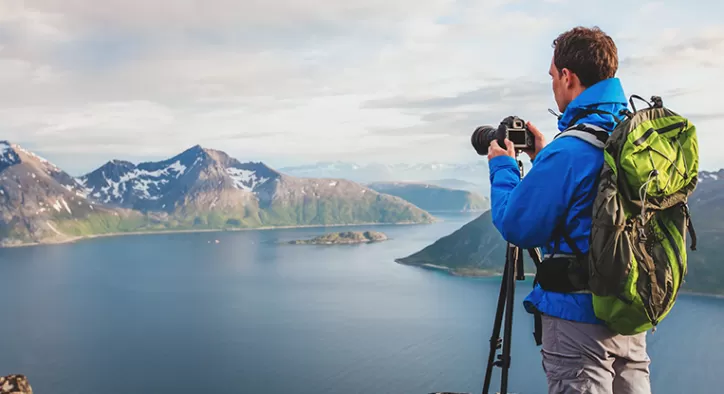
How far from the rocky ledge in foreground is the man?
185 ft

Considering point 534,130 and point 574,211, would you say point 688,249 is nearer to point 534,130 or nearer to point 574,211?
point 534,130

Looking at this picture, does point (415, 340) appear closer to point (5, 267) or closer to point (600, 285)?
point (600, 285)

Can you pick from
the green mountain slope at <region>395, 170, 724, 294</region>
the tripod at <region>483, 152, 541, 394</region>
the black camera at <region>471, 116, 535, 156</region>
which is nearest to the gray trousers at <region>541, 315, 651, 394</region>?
the tripod at <region>483, 152, 541, 394</region>

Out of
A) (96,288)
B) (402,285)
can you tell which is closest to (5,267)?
(96,288)

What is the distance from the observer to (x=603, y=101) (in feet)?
9.68

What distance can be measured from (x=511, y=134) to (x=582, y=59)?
65 cm

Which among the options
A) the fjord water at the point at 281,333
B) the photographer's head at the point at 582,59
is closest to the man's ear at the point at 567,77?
the photographer's head at the point at 582,59

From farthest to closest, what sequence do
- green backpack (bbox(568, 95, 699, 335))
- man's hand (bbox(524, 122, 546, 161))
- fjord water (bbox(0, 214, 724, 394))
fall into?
fjord water (bbox(0, 214, 724, 394))
man's hand (bbox(524, 122, 546, 161))
green backpack (bbox(568, 95, 699, 335))

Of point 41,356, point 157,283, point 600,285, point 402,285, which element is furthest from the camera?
point 157,283

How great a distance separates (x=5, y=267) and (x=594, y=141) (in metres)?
180

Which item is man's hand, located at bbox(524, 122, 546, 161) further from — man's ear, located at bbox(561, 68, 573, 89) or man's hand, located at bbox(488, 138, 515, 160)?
man's ear, located at bbox(561, 68, 573, 89)

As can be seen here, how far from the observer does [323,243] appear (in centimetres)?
19388

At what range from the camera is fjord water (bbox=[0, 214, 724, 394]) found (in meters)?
60.1

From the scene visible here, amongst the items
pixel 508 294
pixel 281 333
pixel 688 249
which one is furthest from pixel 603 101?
pixel 688 249
